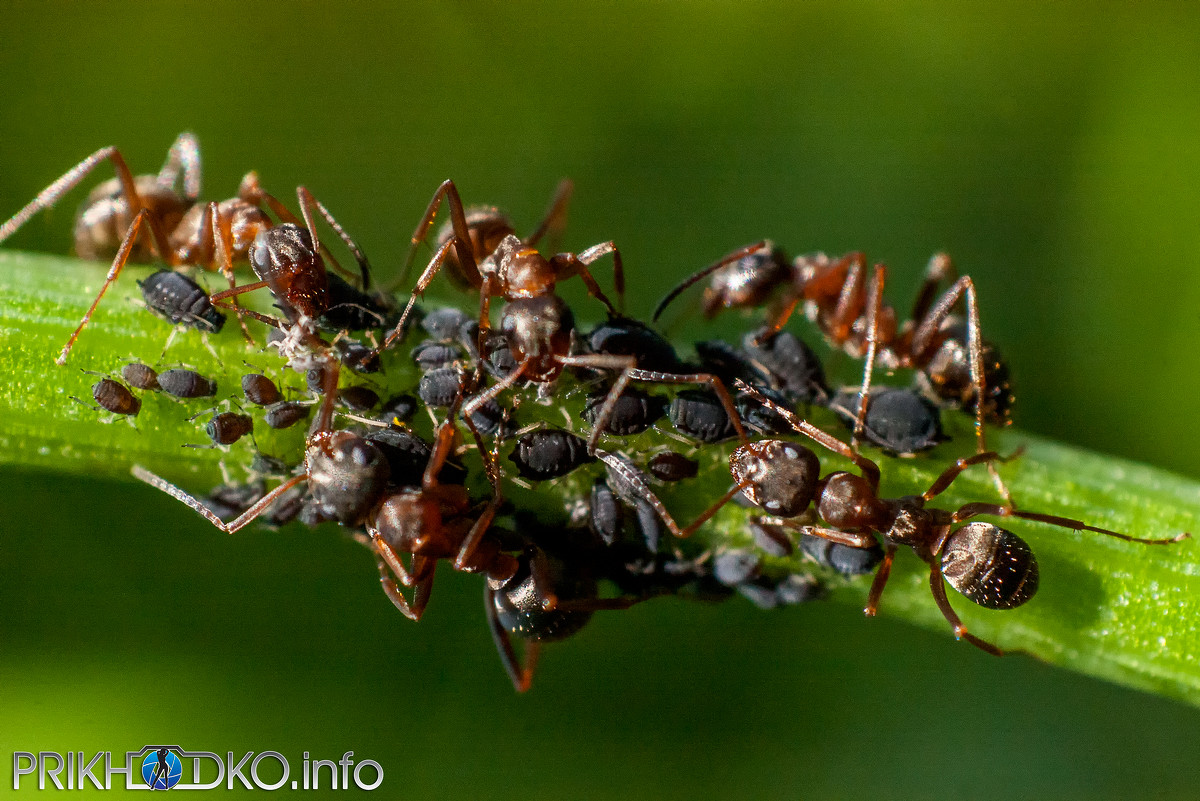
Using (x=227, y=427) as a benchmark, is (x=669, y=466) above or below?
above

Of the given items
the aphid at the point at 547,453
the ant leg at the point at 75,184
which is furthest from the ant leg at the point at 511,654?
the ant leg at the point at 75,184

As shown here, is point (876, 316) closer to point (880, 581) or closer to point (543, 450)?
point (880, 581)

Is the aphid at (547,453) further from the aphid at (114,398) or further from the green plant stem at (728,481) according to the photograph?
the aphid at (114,398)

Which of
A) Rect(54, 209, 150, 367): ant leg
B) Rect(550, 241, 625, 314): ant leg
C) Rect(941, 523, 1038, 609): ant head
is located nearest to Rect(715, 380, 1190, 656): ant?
Rect(941, 523, 1038, 609): ant head

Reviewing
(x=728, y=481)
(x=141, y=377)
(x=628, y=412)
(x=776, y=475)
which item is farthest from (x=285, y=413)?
(x=776, y=475)

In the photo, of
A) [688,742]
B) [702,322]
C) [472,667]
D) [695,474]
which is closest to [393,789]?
[472,667]

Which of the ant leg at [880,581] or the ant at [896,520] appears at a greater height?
the ant at [896,520]

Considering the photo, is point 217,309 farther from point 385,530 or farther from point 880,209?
point 880,209

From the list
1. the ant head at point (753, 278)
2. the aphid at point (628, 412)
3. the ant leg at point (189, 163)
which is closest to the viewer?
the aphid at point (628, 412)
